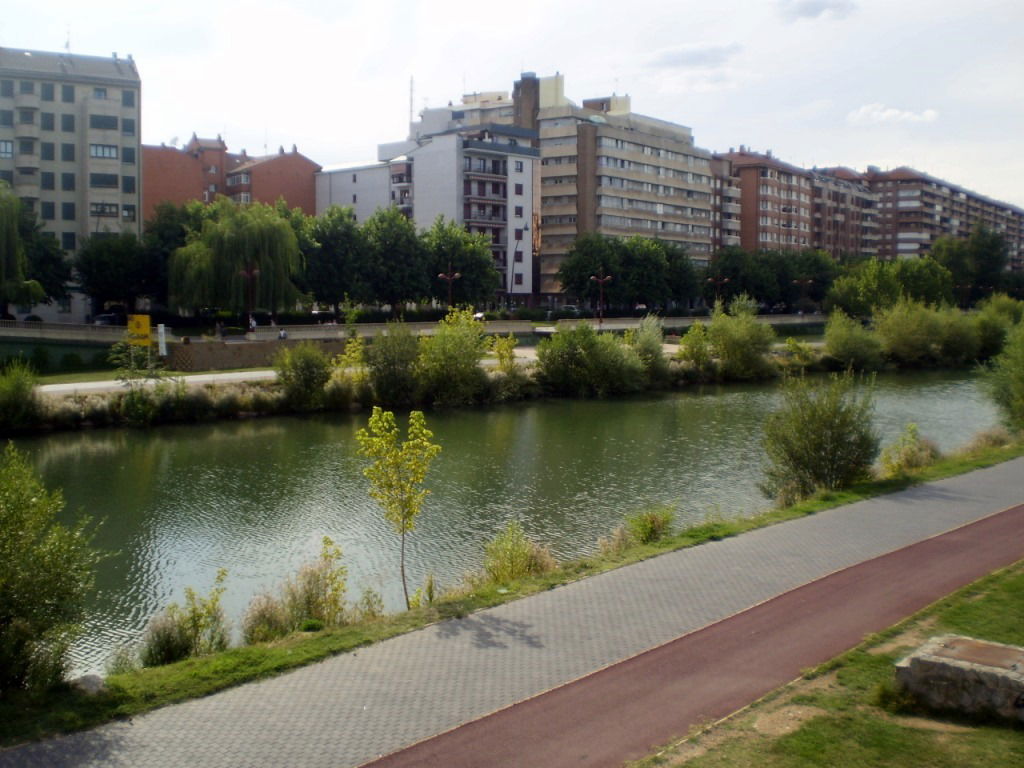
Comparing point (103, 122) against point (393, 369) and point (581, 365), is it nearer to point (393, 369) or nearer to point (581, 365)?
point (393, 369)

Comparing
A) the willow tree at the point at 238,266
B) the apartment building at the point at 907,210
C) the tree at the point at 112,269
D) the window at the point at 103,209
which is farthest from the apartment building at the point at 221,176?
the apartment building at the point at 907,210

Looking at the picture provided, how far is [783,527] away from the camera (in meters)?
16.1

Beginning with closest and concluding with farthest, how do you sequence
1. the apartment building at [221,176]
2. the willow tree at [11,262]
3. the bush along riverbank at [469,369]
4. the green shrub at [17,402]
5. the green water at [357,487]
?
1. the green water at [357,487]
2. the green shrub at [17,402]
3. the bush along riverbank at [469,369]
4. the willow tree at [11,262]
5. the apartment building at [221,176]

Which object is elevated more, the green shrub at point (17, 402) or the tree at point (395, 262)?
the tree at point (395, 262)

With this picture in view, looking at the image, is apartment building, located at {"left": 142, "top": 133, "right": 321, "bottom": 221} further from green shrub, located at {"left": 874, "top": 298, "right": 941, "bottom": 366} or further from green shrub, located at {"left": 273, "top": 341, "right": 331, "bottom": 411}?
green shrub, located at {"left": 874, "top": 298, "right": 941, "bottom": 366}

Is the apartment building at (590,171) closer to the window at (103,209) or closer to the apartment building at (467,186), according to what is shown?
the apartment building at (467,186)

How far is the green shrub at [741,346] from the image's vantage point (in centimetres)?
5869

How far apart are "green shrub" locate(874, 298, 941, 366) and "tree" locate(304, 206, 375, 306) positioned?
3619 centimetres

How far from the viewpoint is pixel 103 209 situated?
257 feet

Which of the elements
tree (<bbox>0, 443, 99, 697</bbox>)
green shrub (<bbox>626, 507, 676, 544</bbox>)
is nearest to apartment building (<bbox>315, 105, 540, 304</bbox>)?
green shrub (<bbox>626, 507, 676, 544</bbox>)

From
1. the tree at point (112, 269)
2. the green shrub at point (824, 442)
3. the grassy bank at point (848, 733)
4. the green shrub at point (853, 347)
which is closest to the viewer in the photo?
the grassy bank at point (848, 733)

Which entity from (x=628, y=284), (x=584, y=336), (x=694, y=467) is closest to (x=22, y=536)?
(x=694, y=467)

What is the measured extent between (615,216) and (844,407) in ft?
290

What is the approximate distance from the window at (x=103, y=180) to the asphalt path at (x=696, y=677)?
7714cm
